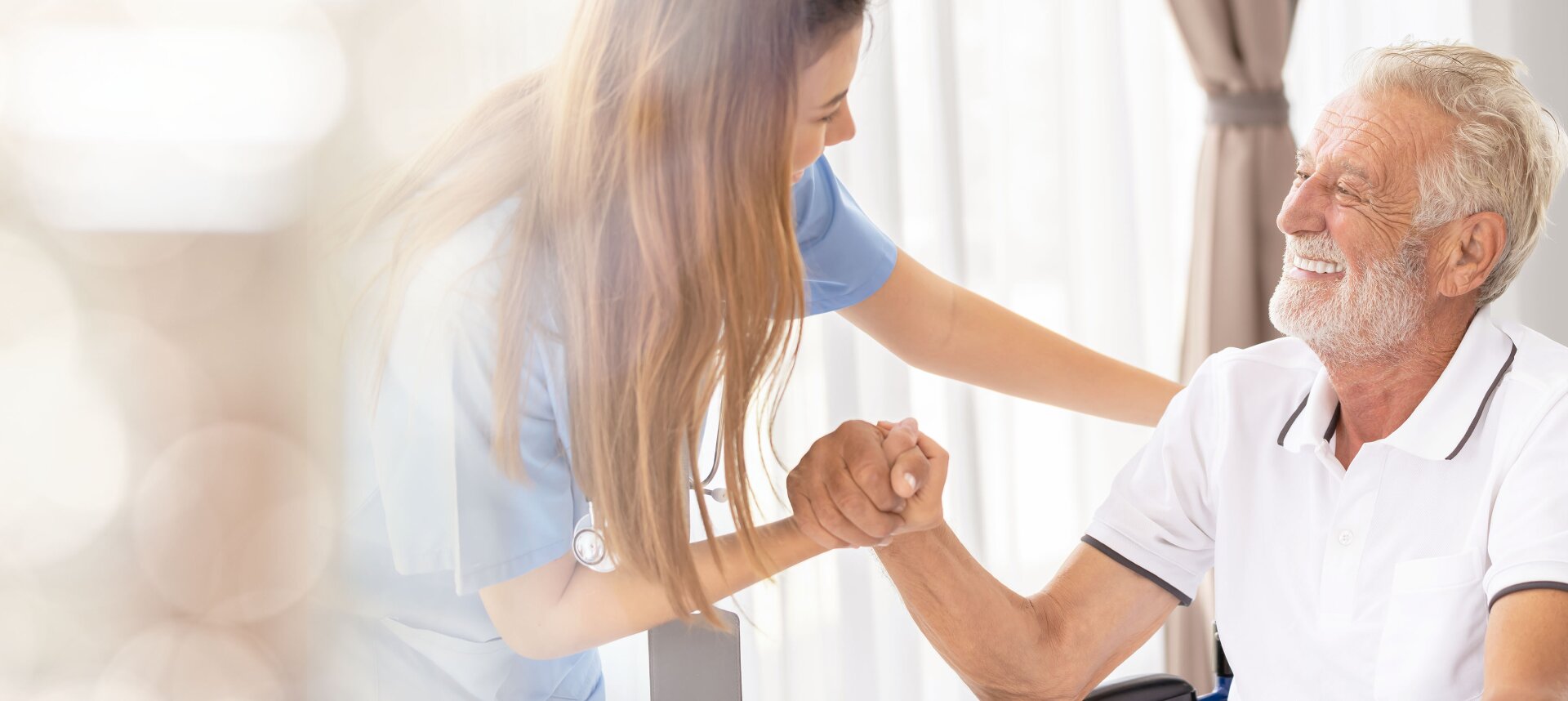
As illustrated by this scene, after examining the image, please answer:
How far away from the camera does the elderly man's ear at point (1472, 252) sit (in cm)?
123

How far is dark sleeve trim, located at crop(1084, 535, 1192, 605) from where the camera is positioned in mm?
1428

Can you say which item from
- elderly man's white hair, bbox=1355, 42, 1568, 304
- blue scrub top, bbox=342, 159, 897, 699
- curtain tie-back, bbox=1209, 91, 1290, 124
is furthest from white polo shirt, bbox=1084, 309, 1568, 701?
curtain tie-back, bbox=1209, 91, 1290, 124

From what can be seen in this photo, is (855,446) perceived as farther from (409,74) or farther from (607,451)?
(409,74)

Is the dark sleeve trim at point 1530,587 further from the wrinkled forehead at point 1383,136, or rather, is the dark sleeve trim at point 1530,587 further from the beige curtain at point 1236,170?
the beige curtain at point 1236,170

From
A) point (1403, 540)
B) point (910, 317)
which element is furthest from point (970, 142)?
point (1403, 540)

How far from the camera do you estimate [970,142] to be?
7.62 feet

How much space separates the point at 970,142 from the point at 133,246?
6.44 ft

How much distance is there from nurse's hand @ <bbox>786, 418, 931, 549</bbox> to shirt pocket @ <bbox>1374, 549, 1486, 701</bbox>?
1.81ft

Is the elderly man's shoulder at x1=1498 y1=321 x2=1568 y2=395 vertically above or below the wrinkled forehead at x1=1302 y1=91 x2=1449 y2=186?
below

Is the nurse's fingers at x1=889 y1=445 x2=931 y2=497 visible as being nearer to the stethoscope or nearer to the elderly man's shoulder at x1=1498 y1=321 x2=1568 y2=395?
the stethoscope

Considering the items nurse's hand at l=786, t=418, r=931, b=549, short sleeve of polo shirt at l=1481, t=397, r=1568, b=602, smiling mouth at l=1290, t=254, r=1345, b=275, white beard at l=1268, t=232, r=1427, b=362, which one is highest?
smiling mouth at l=1290, t=254, r=1345, b=275

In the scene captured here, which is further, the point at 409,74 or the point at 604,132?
the point at 604,132

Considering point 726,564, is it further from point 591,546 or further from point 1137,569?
point 1137,569

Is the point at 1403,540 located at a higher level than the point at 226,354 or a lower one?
lower
